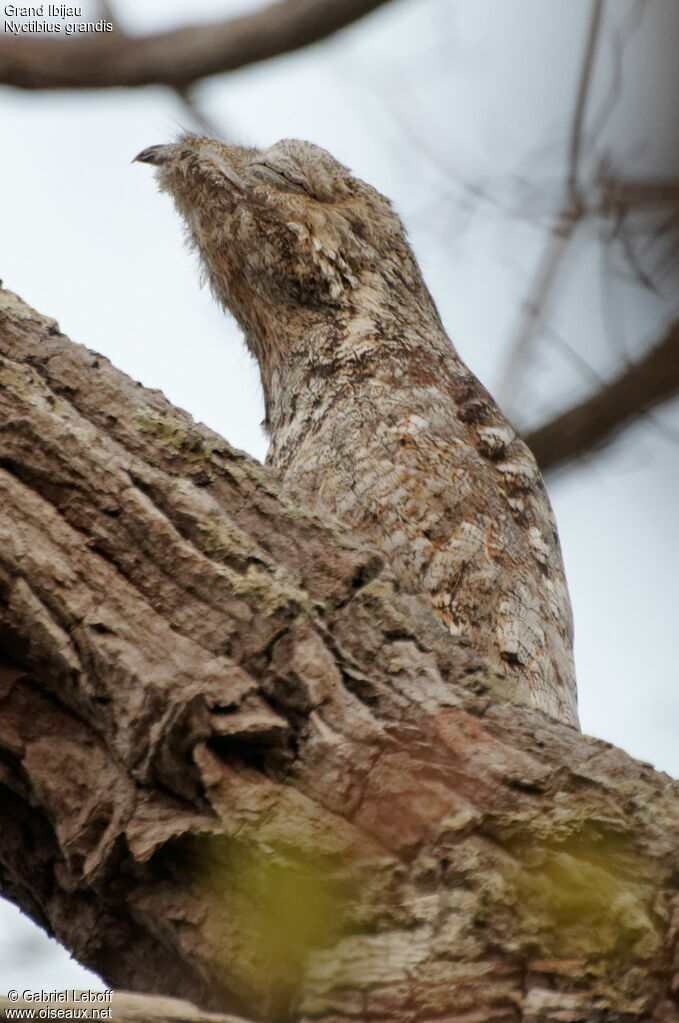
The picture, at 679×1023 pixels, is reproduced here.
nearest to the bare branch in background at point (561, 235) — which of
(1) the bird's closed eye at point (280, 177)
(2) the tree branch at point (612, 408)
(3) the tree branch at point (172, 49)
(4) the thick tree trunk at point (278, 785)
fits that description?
(2) the tree branch at point (612, 408)

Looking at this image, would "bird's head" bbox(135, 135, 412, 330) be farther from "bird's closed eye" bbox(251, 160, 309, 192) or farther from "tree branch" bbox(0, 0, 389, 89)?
"tree branch" bbox(0, 0, 389, 89)

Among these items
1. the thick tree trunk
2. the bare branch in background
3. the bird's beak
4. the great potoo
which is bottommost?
the thick tree trunk

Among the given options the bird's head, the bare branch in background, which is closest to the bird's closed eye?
the bird's head

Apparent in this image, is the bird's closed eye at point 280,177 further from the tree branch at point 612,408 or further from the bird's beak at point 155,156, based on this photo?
the tree branch at point 612,408

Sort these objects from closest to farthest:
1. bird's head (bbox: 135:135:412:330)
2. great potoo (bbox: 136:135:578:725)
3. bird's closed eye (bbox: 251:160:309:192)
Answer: great potoo (bbox: 136:135:578:725) → bird's head (bbox: 135:135:412:330) → bird's closed eye (bbox: 251:160:309:192)

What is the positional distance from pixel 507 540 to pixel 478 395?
27.0 inches

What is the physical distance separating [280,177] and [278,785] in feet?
9.95

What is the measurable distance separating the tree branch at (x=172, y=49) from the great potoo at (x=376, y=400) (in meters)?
1.07

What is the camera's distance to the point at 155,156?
14.1 feet

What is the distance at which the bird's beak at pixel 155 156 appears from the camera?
4.30m

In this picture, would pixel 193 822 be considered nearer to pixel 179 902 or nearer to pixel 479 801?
pixel 179 902

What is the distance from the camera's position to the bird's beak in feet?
14.1

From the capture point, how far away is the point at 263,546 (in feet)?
7.53

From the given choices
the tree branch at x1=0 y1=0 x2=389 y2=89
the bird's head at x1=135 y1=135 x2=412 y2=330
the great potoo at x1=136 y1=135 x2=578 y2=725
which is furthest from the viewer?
the bird's head at x1=135 y1=135 x2=412 y2=330
